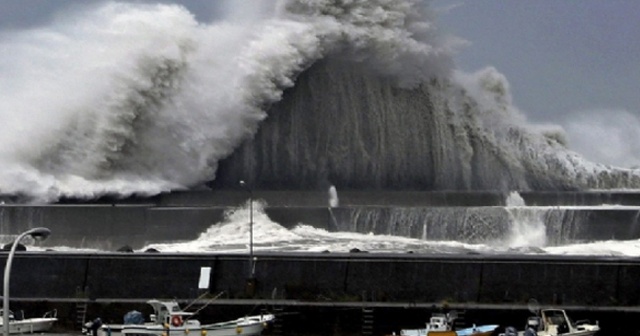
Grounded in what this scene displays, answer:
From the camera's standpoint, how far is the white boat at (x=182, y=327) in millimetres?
26109

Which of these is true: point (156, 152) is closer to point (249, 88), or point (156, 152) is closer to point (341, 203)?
point (249, 88)

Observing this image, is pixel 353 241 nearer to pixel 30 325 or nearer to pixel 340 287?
pixel 340 287

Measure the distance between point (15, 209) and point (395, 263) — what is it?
14726mm

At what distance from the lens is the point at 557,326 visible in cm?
2555

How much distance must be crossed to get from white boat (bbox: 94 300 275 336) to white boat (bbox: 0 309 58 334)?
1807mm

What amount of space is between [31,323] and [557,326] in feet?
30.1

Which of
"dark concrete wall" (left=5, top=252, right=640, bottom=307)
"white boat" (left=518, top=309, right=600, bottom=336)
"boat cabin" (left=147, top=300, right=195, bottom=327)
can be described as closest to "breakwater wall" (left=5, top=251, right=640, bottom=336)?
"dark concrete wall" (left=5, top=252, right=640, bottom=307)

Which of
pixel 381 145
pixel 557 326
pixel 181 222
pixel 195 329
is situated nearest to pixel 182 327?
pixel 195 329

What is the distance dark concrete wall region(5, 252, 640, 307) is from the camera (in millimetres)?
27406

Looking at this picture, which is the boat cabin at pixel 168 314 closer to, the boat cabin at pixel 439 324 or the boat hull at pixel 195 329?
the boat hull at pixel 195 329

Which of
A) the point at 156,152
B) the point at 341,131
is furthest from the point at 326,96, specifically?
the point at 156,152

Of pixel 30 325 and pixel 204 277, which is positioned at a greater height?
pixel 204 277

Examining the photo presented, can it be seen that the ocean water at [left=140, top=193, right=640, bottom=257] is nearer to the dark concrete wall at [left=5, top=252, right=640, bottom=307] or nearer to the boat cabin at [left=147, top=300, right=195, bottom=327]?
the dark concrete wall at [left=5, top=252, right=640, bottom=307]

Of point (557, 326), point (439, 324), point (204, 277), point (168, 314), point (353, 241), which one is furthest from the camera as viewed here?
point (353, 241)
